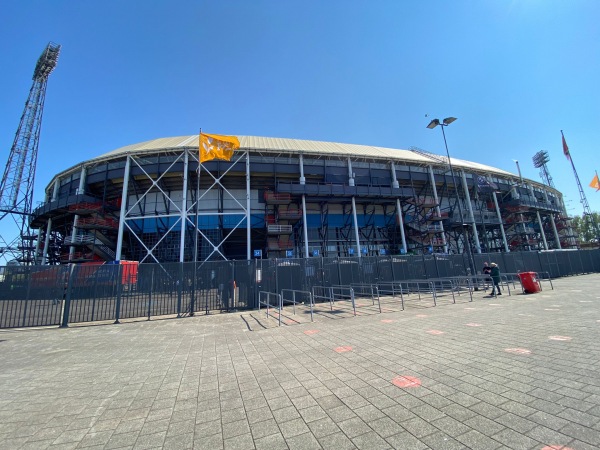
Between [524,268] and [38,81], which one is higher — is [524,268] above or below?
below

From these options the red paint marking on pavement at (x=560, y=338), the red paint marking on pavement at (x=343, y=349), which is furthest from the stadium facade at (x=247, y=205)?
the red paint marking on pavement at (x=560, y=338)

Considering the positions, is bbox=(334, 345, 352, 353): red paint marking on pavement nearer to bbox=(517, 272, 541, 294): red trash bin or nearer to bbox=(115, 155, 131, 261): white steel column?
bbox=(517, 272, 541, 294): red trash bin

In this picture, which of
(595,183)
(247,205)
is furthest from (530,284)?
(595,183)

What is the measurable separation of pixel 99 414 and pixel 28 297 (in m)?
10.5

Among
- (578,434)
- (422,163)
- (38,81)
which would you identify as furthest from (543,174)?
(38,81)

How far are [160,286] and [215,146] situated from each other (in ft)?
34.6

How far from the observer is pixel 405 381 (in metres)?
3.87

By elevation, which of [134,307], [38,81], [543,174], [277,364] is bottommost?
[277,364]

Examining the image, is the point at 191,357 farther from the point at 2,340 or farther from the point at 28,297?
the point at 28,297

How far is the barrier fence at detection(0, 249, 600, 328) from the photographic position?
33.6 feet

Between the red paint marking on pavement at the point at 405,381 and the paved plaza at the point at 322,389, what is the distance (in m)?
0.04

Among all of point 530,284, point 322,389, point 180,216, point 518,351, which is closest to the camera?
point 322,389

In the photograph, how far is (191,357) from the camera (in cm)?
588

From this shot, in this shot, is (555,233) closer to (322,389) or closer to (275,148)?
(275,148)
